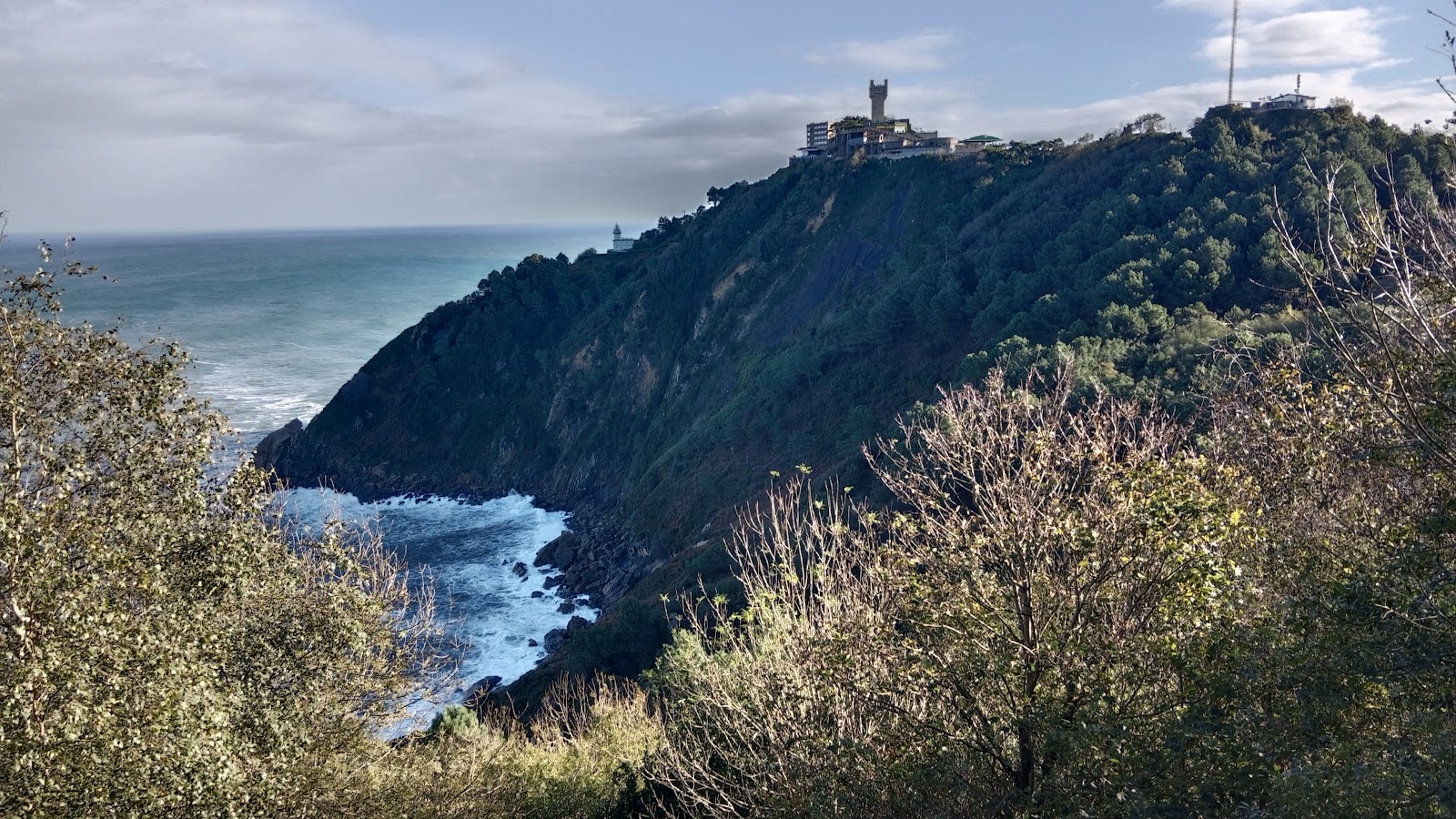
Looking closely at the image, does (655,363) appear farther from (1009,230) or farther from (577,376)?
(1009,230)

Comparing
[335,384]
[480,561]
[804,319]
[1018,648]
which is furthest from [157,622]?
[335,384]

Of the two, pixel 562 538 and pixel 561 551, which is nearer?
pixel 561 551

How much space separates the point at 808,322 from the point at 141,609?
58135 millimetres

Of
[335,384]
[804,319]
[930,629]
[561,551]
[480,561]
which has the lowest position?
[480,561]

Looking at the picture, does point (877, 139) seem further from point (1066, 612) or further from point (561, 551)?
point (1066, 612)

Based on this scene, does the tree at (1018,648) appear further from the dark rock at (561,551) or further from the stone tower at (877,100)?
the stone tower at (877,100)

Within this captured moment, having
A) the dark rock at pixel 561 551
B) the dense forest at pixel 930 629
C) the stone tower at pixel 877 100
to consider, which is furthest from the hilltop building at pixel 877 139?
the dense forest at pixel 930 629

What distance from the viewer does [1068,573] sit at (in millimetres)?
9984

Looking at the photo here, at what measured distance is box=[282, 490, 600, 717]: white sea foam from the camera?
145 ft

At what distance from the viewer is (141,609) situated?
9.79m

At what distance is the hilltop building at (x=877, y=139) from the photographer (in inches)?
3130

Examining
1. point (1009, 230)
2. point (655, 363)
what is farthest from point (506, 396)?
point (1009, 230)

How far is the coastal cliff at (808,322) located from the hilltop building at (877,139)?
4776mm

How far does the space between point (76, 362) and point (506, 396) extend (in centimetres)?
7547
